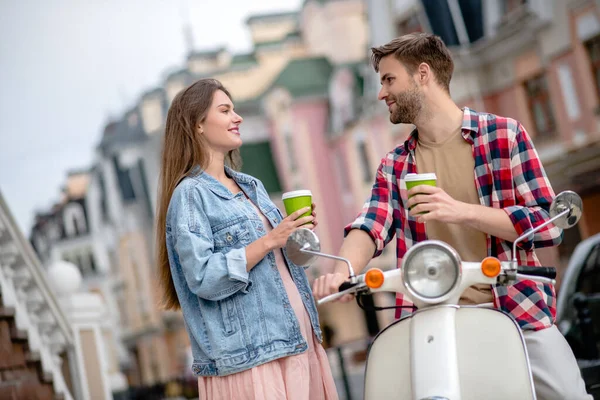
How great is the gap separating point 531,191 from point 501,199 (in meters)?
0.09

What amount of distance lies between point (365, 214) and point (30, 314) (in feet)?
13.7

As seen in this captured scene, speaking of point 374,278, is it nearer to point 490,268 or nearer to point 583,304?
point 490,268

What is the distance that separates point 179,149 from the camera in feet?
9.45

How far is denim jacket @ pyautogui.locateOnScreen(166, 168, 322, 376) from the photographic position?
8.65ft

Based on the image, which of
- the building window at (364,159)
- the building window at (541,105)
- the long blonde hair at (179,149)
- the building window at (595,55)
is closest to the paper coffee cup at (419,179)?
the long blonde hair at (179,149)

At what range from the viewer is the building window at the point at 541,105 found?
13391mm

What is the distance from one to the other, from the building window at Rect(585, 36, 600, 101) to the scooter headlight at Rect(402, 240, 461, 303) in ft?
34.8

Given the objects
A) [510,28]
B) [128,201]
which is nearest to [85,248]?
[128,201]

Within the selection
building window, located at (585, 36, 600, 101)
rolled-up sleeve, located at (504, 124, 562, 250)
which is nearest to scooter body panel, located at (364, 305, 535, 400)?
rolled-up sleeve, located at (504, 124, 562, 250)

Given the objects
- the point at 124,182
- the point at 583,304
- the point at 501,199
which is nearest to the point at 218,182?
the point at 501,199

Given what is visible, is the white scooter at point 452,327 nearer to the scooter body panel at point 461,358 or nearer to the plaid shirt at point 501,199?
the scooter body panel at point 461,358

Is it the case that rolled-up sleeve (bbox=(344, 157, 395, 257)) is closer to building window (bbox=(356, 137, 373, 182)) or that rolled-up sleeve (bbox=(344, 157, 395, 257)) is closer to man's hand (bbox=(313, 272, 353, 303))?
man's hand (bbox=(313, 272, 353, 303))

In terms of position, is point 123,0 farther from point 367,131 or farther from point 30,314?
point 30,314

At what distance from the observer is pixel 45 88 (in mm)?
25844
